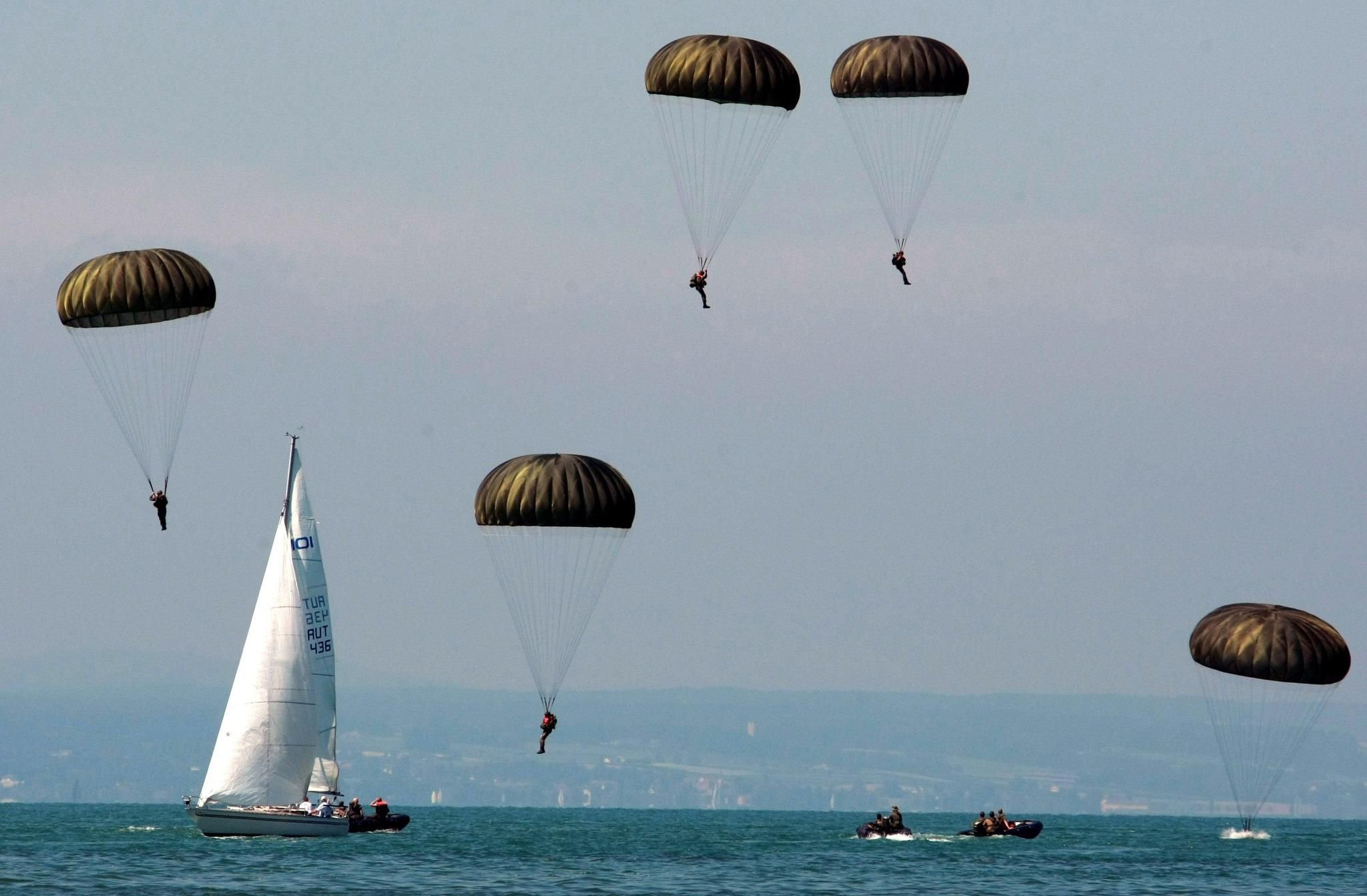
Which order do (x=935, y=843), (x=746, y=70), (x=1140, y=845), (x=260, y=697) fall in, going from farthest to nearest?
1. (x=1140, y=845)
2. (x=935, y=843)
3. (x=260, y=697)
4. (x=746, y=70)

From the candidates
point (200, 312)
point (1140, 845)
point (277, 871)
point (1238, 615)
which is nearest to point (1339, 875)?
point (1238, 615)

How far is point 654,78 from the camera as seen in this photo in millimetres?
64438

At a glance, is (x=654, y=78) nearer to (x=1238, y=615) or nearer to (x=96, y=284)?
(x=96, y=284)

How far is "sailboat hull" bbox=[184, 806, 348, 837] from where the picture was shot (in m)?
78.4

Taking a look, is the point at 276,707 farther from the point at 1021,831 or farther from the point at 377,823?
the point at 1021,831

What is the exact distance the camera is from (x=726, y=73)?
63062 mm

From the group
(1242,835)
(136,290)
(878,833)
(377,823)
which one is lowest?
(377,823)

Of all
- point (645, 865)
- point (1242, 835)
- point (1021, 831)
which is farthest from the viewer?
point (1242, 835)

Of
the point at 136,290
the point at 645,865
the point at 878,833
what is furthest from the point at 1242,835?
the point at 136,290

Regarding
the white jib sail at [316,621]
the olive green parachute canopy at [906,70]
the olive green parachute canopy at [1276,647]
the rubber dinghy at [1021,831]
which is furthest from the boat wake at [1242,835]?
the olive green parachute canopy at [906,70]

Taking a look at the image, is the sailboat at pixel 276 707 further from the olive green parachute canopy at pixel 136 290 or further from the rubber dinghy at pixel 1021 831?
the rubber dinghy at pixel 1021 831

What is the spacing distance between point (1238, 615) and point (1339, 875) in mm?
19784

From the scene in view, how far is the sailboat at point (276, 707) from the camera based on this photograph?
78438 millimetres

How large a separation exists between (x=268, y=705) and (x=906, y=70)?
32524 mm
